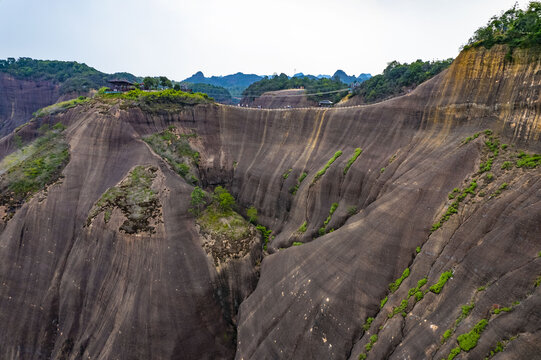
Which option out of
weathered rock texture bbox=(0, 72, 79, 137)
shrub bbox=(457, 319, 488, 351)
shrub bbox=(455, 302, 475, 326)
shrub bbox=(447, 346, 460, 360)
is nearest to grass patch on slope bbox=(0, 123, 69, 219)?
shrub bbox=(447, 346, 460, 360)

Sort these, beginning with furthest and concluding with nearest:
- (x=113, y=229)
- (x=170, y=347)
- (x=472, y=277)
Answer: (x=113, y=229) < (x=170, y=347) < (x=472, y=277)

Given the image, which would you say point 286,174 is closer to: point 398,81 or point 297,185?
point 297,185

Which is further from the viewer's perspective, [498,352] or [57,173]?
[57,173]

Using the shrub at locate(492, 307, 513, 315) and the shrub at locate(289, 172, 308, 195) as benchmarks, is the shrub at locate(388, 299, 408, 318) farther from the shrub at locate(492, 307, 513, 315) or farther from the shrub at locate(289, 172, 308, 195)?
the shrub at locate(289, 172, 308, 195)

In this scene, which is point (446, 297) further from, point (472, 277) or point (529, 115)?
point (529, 115)

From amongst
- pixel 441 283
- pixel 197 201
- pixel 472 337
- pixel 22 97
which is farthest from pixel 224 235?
pixel 22 97

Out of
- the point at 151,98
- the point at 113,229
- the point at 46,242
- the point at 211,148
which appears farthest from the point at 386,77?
the point at 46,242
